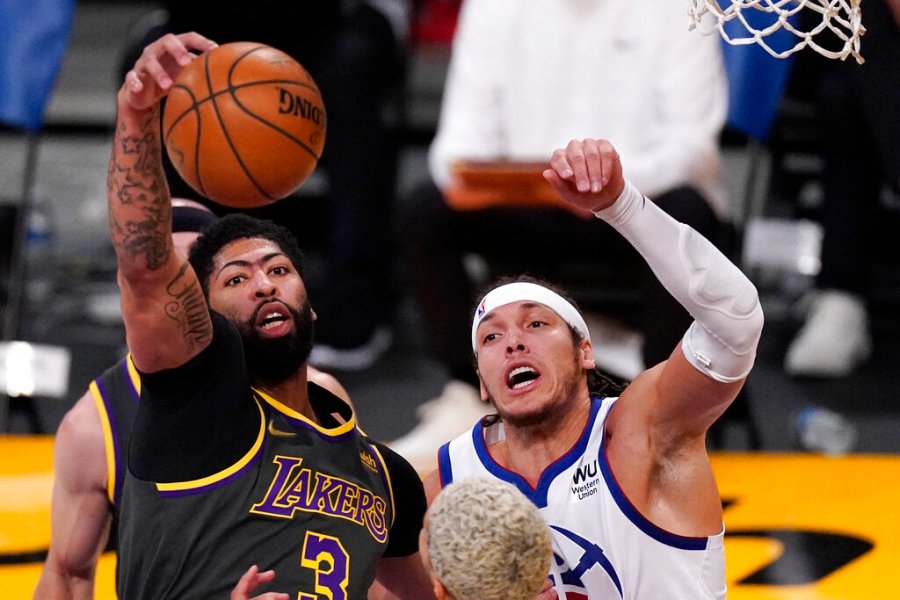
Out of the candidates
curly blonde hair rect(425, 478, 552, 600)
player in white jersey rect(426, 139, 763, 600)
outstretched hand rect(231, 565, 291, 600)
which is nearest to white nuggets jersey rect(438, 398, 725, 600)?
player in white jersey rect(426, 139, 763, 600)

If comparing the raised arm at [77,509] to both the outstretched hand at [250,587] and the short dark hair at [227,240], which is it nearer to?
the short dark hair at [227,240]

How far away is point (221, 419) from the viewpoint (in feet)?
9.87

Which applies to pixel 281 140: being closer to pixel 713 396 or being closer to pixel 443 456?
pixel 443 456

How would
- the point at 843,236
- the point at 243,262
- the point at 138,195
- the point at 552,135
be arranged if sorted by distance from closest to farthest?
the point at 138,195 → the point at 243,262 → the point at 552,135 → the point at 843,236

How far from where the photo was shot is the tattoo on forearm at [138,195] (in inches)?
109

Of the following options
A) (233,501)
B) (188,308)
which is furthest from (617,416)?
(188,308)

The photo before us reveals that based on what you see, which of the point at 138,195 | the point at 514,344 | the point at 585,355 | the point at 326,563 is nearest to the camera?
the point at 138,195

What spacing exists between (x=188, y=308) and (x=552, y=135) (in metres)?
2.90

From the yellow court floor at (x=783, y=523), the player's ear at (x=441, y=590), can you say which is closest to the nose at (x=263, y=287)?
the player's ear at (x=441, y=590)

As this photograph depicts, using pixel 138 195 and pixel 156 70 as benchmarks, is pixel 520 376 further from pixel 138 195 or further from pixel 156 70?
pixel 156 70

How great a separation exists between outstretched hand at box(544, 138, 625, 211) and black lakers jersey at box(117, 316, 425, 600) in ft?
2.53

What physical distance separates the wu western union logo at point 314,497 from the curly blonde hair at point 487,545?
76cm

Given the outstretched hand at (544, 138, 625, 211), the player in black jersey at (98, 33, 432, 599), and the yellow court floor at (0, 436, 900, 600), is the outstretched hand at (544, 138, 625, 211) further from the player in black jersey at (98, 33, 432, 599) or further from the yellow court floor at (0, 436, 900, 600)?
the yellow court floor at (0, 436, 900, 600)

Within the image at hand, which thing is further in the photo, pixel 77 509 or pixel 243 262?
pixel 77 509
